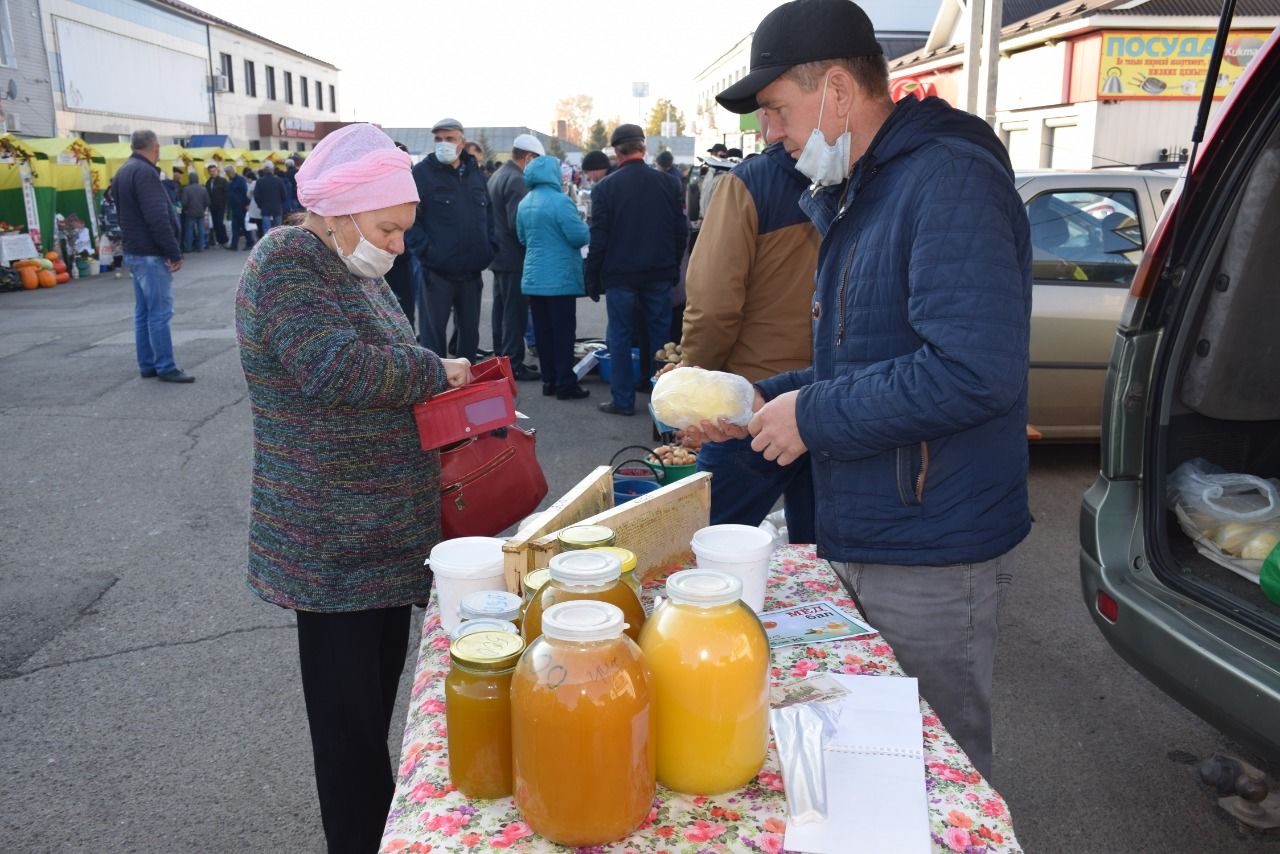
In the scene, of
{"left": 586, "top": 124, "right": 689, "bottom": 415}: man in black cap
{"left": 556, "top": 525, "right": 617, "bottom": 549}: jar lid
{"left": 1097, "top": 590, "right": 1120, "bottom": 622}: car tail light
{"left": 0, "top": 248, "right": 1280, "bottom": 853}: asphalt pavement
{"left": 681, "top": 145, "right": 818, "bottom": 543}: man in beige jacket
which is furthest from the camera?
{"left": 586, "top": 124, "right": 689, "bottom": 415}: man in black cap

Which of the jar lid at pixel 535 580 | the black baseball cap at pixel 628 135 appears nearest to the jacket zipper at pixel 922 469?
the jar lid at pixel 535 580

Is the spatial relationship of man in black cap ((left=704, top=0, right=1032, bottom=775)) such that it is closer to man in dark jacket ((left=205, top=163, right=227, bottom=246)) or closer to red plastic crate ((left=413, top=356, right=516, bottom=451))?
red plastic crate ((left=413, top=356, right=516, bottom=451))

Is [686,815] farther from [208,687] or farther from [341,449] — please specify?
[208,687]

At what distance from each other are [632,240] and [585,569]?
5978mm

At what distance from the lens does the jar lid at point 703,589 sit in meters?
1.32

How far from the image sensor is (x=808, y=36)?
194 centimetres

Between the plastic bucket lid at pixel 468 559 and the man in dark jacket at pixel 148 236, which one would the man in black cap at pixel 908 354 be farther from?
the man in dark jacket at pixel 148 236

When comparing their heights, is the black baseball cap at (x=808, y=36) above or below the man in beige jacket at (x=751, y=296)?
above

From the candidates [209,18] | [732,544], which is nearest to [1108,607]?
[732,544]

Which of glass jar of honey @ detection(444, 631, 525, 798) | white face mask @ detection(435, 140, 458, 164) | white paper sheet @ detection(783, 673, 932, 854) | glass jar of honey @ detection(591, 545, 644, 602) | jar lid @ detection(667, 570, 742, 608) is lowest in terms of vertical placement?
white paper sheet @ detection(783, 673, 932, 854)

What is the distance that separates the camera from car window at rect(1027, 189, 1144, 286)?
5.69 m

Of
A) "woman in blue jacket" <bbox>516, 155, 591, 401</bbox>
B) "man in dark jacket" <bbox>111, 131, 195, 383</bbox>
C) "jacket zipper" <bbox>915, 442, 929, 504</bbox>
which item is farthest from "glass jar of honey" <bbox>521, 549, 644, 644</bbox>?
"man in dark jacket" <bbox>111, 131, 195, 383</bbox>

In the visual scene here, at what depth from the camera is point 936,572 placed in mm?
2023

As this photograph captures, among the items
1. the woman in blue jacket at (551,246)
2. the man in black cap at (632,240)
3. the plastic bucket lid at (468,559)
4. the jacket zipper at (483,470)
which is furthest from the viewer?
the woman in blue jacket at (551,246)
